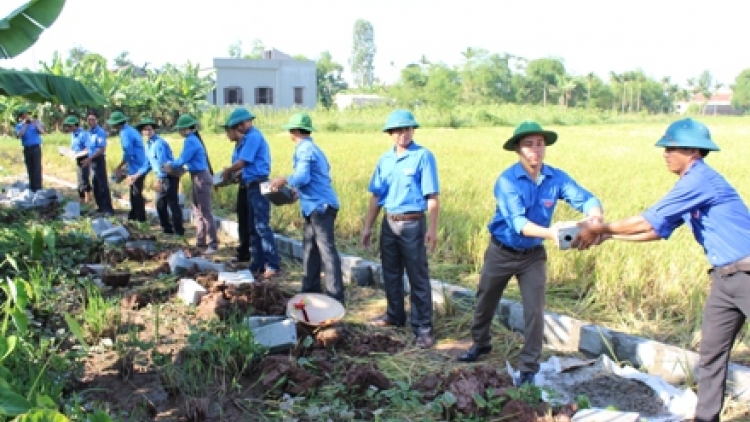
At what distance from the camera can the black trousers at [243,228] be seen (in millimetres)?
7164

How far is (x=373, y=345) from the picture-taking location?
15.7 ft

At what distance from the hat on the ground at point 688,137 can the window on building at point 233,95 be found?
3881cm

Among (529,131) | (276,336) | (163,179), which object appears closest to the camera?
(529,131)

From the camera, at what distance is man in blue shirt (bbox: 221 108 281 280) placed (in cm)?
669

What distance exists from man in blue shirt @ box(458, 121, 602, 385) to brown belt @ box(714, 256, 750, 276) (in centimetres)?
78

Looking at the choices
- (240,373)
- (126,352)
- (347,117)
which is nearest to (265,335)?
(240,373)

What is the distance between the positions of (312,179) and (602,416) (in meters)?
3.17

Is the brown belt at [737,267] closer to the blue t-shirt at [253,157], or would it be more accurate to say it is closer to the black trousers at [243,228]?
the blue t-shirt at [253,157]

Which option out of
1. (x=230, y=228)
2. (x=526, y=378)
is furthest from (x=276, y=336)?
(x=230, y=228)

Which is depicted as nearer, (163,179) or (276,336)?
(276,336)

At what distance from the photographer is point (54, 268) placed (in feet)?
20.5

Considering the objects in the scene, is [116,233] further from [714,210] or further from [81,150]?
[714,210]

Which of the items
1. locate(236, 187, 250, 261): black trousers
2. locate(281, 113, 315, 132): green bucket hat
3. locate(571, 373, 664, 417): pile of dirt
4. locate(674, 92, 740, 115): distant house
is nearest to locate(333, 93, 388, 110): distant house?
locate(674, 92, 740, 115): distant house

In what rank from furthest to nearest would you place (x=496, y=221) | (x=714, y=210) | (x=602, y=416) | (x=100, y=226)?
(x=100, y=226)
(x=496, y=221)
(x=714, y=210)
(x=602, y=416)
